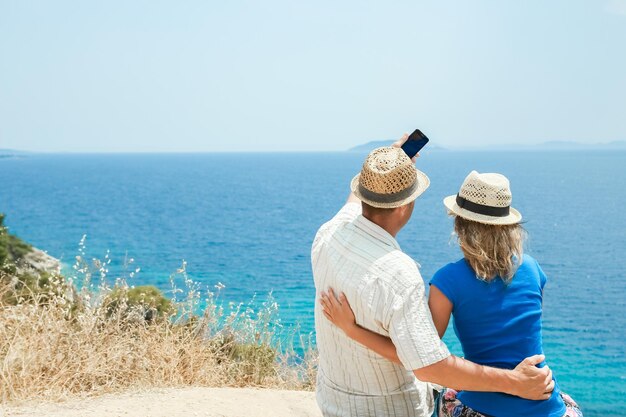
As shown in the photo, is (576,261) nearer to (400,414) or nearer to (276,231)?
(276,231)

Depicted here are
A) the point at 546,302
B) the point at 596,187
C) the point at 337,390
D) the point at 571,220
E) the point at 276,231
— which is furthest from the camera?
the point at 596,187

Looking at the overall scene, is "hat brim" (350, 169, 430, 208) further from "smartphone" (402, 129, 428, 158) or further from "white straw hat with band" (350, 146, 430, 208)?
"smartphone" (402, 129, 428, 158)

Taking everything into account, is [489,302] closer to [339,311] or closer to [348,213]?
[339,311]

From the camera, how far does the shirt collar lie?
2.73 meters

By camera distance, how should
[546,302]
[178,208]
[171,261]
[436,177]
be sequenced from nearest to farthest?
[546,302] → [171,261] → [178,208] → [436,177]

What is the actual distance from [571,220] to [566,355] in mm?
47489

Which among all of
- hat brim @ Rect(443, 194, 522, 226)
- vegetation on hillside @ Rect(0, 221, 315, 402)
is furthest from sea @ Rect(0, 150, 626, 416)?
vegetation on hillside @ Rect(0, 221, 315, 402)

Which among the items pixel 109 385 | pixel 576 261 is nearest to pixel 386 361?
pixel 109 385

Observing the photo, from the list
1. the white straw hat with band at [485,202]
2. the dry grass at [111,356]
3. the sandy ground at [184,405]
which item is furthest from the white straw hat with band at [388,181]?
the dry grass at [111,356]

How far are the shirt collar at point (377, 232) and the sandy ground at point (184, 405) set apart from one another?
6.91 feet

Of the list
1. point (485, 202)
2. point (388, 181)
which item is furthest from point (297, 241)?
point (388, 181)

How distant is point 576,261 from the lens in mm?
41281

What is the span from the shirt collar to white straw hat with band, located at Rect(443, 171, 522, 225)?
0.36 m

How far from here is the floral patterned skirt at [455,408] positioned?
2.87 m
